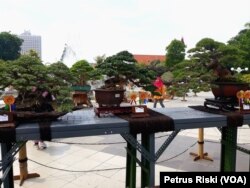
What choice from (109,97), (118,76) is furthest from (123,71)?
(109,97)

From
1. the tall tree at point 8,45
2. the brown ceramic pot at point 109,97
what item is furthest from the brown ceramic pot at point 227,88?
the tall tree at point 8,45

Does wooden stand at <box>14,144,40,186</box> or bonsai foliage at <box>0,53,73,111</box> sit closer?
bonsai foliage at <box>0,53,73,111</box>

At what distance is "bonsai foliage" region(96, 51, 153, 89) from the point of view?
2562mm

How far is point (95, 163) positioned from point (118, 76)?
7.15 feet

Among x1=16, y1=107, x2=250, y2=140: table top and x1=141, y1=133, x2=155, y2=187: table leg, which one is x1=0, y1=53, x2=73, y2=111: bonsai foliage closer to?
x1=16, y1=107, x2=250, y2=140: table top

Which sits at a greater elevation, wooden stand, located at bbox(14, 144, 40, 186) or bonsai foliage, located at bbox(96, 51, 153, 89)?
bonsai foliage, located at bbox(96, 51, 153, 89)

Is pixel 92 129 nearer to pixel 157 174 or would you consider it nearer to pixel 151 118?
pixel 151 118

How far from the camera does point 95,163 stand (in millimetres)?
4312

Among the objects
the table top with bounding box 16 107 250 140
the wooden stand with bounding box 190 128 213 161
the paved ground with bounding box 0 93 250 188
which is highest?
the table top with bounding box 16 107 250 140

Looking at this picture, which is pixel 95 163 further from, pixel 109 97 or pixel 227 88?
pixel 227 88

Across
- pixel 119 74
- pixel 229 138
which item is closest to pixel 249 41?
pixel 229 138

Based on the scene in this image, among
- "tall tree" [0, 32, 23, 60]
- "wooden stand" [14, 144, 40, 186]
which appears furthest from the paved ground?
"tall tree" [0, 32, 23, 60]

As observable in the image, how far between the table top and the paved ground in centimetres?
141

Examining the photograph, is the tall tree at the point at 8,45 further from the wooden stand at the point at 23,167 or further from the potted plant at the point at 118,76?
the potted plant at the point at 118,76
